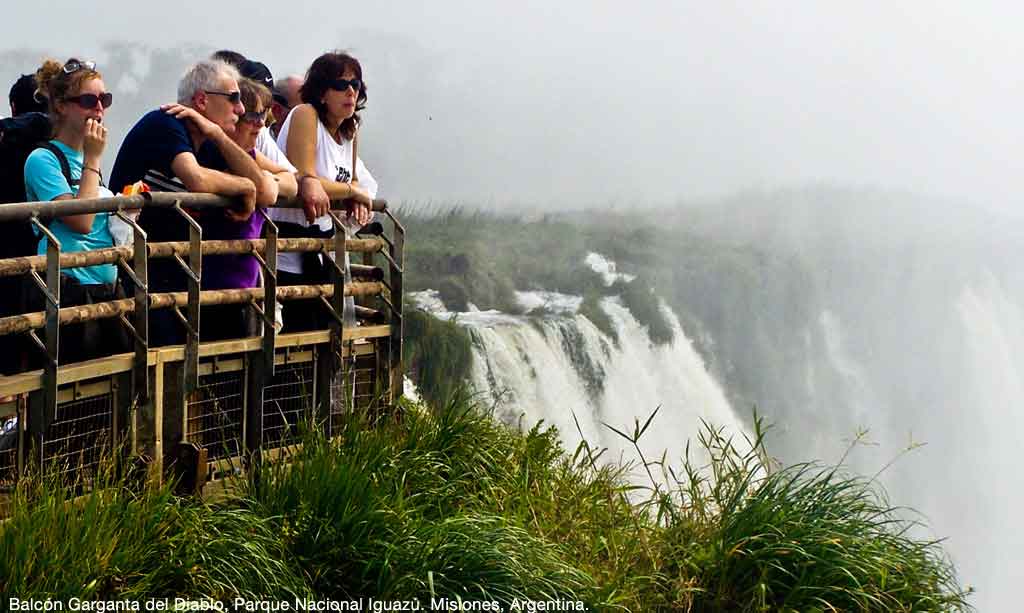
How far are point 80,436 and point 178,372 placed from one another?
0.68m

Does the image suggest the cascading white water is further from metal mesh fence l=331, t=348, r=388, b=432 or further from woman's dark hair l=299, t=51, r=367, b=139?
woman's dark hair l=299, t=51, r=367, b=139

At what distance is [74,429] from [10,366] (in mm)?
474

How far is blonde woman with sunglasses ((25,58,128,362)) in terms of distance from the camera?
21.8ft

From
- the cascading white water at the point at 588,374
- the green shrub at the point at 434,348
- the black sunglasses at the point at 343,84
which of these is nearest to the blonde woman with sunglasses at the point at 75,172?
the black sunglasses at the point at 343,84

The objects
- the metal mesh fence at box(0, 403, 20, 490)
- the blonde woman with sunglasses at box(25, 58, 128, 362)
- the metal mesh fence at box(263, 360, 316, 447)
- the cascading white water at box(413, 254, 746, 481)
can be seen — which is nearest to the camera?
the metal mesh fence at box(0, 403, 20, 490)

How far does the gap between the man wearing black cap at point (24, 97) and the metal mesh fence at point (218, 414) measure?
4.42ft

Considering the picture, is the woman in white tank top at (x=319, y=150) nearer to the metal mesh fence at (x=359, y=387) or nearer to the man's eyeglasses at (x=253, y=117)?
the metal mesh fence at (x=359, y=387)

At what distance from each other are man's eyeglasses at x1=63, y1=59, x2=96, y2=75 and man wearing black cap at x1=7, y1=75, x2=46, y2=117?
544 mm

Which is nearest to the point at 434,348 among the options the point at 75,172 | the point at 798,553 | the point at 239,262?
the point at 798,553

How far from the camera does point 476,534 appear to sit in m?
7.52

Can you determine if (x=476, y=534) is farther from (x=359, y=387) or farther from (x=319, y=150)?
(x=319, y=150)

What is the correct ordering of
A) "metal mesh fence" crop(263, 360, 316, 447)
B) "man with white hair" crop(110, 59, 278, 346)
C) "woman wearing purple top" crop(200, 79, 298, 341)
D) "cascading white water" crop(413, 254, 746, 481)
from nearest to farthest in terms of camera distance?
"man with white hair" crop(110, 59, 278, 346) < "woman wearing purple top" crop(200, 79, 298, 341) < "metal mesh fence" crop(263, 360, 316, 447) < "cascading white water" crop(413, 254, 746, 481)

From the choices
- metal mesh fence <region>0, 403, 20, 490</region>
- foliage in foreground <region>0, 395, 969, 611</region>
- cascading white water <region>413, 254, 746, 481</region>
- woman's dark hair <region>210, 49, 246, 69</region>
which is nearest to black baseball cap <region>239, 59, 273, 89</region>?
woman's dark hair <region>210, 49, 246, 69</region>

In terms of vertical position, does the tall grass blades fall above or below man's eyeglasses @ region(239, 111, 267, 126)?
below
